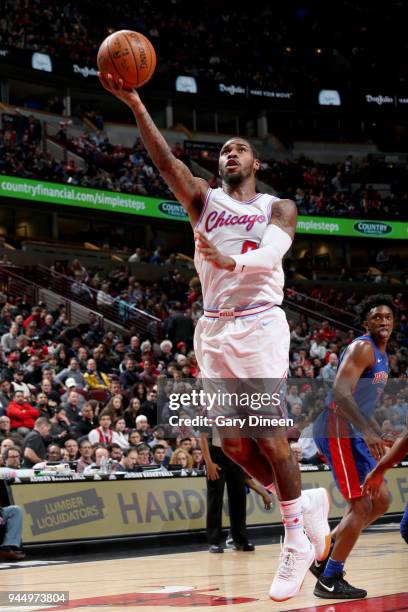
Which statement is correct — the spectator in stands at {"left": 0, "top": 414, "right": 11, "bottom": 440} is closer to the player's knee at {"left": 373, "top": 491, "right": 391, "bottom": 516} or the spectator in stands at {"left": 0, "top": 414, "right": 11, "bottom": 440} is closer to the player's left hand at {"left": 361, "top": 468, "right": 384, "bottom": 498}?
the player's knee at {"left": 373, "top": 491, "right": 391, "bottom": 516}

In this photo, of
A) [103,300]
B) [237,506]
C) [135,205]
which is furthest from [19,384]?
[135,205]

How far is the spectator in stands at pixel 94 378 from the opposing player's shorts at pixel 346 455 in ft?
33.3

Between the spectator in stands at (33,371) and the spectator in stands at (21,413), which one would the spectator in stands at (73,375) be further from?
the spectator in stands at (21,413)

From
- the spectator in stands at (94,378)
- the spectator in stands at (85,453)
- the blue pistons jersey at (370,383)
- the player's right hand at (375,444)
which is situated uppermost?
the blue pistons jersey at (370,383)

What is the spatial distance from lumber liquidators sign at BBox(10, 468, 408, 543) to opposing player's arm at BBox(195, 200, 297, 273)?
5989mm

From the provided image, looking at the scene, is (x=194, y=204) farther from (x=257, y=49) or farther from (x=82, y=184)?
(x=257, y=49)

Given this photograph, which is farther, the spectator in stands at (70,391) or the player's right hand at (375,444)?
the spectator in stands at (70,391)

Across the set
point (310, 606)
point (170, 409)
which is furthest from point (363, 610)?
point (170, 409)

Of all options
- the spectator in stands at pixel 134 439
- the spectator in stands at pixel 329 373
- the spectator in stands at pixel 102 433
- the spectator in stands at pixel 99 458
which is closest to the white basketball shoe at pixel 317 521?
the spectator in stands at pixel 99 458

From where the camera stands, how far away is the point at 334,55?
4244 centimetres

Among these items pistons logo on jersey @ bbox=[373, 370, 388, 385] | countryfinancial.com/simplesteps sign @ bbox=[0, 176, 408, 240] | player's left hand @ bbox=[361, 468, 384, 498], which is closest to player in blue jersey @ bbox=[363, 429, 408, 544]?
player's left hand @ bbox=[361, 468, 384, 498]

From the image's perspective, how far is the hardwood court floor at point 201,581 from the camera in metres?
5.68

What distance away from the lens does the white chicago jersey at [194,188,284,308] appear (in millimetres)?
5332

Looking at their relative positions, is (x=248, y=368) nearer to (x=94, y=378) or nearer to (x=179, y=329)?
(x=94, y=378)
